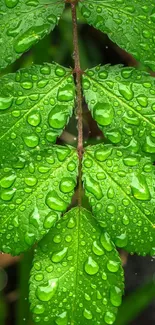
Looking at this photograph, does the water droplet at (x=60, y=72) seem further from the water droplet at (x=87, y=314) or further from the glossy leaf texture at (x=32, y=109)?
the water droplet at (x=87, y=314)

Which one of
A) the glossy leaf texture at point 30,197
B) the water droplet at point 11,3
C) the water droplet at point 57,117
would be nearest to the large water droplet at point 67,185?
the glossy leaf texture at point 30,197

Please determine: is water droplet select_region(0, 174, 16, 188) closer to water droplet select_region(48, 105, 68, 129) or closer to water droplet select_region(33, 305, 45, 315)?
water droplet select_region(48, 105, 68, 129)

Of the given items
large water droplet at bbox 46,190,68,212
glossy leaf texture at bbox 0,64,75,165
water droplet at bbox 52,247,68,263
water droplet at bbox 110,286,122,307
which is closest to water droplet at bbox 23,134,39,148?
glossy leaf texture at bbox 0,64,75,165

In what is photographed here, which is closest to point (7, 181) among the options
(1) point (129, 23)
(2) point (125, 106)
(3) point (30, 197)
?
(3) point (30, 197)

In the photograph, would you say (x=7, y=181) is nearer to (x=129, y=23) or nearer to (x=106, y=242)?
(x=106, y=242)

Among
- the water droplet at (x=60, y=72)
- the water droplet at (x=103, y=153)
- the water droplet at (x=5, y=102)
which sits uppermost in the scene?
the water droplet at (x=60, y=72)

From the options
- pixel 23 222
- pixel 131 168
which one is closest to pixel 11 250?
pixel 23 222
